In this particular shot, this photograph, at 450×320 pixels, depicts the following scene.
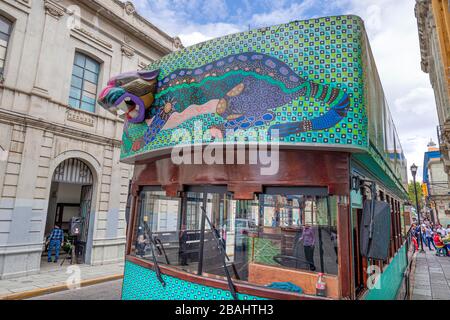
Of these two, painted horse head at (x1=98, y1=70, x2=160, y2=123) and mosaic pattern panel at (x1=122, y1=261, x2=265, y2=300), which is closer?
mosaic pattern panel at (x1=122, y1=261, x2=265, y2=300)

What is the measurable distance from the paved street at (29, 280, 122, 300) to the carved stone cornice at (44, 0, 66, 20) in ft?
34.1

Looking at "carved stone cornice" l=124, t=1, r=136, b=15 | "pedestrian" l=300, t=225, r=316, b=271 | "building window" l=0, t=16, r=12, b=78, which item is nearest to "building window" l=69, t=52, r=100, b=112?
"building window" l=0, t=16, r=12, b=78

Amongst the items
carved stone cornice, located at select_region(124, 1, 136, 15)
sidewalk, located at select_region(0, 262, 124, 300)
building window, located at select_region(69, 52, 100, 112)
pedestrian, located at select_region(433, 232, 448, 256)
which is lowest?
sidewalk, located at select_region(0, 262, 124, 300)

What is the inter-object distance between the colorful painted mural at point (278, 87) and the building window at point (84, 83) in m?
10.4

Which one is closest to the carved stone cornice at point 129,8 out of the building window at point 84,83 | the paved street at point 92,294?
the building window at point 84,83

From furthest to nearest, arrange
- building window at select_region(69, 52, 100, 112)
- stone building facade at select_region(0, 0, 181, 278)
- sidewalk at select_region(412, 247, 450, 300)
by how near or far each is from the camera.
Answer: building window at select_region(69, 52, 100, 112) < stone building facade at select_region(0, 0, 181, 278) < sidewalk at select_region(412, 247, 450, 300)

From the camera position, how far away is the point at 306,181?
2.84 metres

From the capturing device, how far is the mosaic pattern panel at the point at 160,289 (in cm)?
303

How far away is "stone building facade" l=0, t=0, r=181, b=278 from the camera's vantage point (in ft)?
32.2

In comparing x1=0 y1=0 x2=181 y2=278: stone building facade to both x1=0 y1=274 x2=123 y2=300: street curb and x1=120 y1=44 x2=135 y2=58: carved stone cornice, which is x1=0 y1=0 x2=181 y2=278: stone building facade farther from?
x1=0 y1=274 x2=123 y2=300: street curb

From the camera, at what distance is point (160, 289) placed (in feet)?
11.5

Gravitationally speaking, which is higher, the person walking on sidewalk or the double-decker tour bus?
the double-decker tour bus

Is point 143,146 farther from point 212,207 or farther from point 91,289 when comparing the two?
point 91,289
